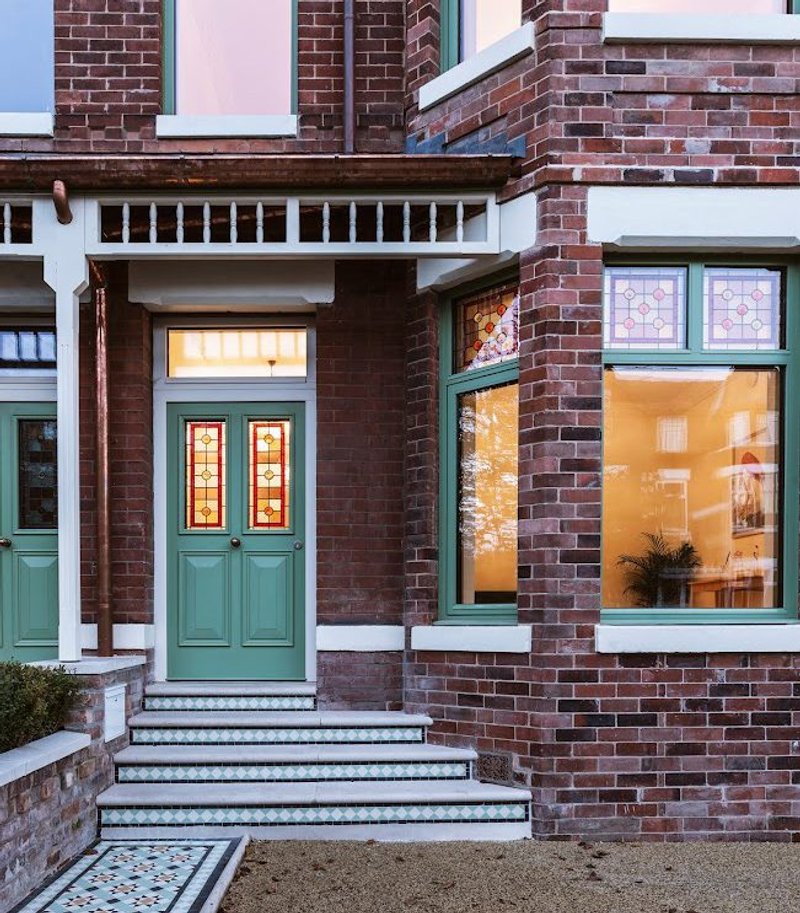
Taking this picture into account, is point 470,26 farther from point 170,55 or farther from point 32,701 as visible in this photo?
point 32,701

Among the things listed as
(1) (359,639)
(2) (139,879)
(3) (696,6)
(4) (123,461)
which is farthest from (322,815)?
(3) (696,6)

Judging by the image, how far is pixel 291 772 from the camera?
218 inches

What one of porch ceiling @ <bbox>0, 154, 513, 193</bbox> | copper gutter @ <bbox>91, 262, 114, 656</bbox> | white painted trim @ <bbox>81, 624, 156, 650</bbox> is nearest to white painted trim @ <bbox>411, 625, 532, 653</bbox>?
white painted trim @ <bbox>81, 624, 156, 650</bbox>

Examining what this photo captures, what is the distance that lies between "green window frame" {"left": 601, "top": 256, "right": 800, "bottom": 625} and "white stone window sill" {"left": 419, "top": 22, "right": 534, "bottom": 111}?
140 centimetres

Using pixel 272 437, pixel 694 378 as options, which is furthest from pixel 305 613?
pixel 694 378

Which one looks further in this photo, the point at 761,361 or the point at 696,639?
the point at 761,361

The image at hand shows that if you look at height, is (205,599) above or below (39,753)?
above

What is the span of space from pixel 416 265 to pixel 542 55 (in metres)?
1.52

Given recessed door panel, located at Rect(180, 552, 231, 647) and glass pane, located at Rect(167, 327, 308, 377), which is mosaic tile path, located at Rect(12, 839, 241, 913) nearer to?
recessed door panel, located at Rect(180, 552, 231, 647)

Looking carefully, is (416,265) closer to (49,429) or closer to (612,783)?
(49,429)

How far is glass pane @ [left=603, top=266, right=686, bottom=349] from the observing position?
5516mm

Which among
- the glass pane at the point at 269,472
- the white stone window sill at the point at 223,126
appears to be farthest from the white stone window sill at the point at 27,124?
the glass pane at the point at 269,472

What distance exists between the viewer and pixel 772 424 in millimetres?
5543

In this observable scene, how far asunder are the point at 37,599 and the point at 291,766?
2.29 meters
